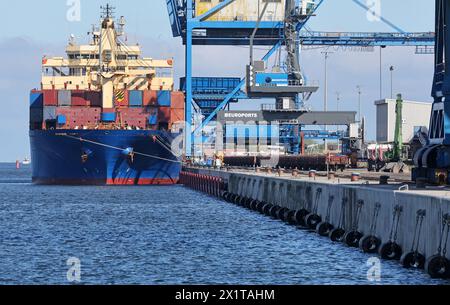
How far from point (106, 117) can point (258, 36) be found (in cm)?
2273

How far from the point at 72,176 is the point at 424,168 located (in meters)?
63.1

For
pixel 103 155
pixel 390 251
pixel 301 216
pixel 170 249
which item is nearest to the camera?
pixel 390 251

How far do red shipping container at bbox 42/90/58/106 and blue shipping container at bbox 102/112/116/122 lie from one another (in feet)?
15.1

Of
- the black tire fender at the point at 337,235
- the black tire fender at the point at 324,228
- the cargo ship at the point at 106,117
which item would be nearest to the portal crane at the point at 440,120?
the black tire fender at the point at 337,235

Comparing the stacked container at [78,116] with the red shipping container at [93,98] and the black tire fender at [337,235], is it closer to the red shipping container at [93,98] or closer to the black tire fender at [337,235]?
the red shipping container at [93,98]

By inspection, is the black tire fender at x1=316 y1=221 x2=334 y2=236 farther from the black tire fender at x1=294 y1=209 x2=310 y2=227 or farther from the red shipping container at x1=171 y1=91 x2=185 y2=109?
the red shipping container at x1=171 y1=91 x2=185 y2=109

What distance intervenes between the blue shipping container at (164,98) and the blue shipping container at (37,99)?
11029 millimetres

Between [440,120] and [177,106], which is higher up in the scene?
[177,106]

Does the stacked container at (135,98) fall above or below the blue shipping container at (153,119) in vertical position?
above

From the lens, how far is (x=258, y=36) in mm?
121250

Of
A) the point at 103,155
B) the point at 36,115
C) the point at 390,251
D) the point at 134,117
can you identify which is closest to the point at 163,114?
the point at 134,117

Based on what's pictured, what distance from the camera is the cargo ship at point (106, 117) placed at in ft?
340

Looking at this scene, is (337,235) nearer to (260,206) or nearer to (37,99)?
(260,206)

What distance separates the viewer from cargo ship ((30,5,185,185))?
4082 inches
